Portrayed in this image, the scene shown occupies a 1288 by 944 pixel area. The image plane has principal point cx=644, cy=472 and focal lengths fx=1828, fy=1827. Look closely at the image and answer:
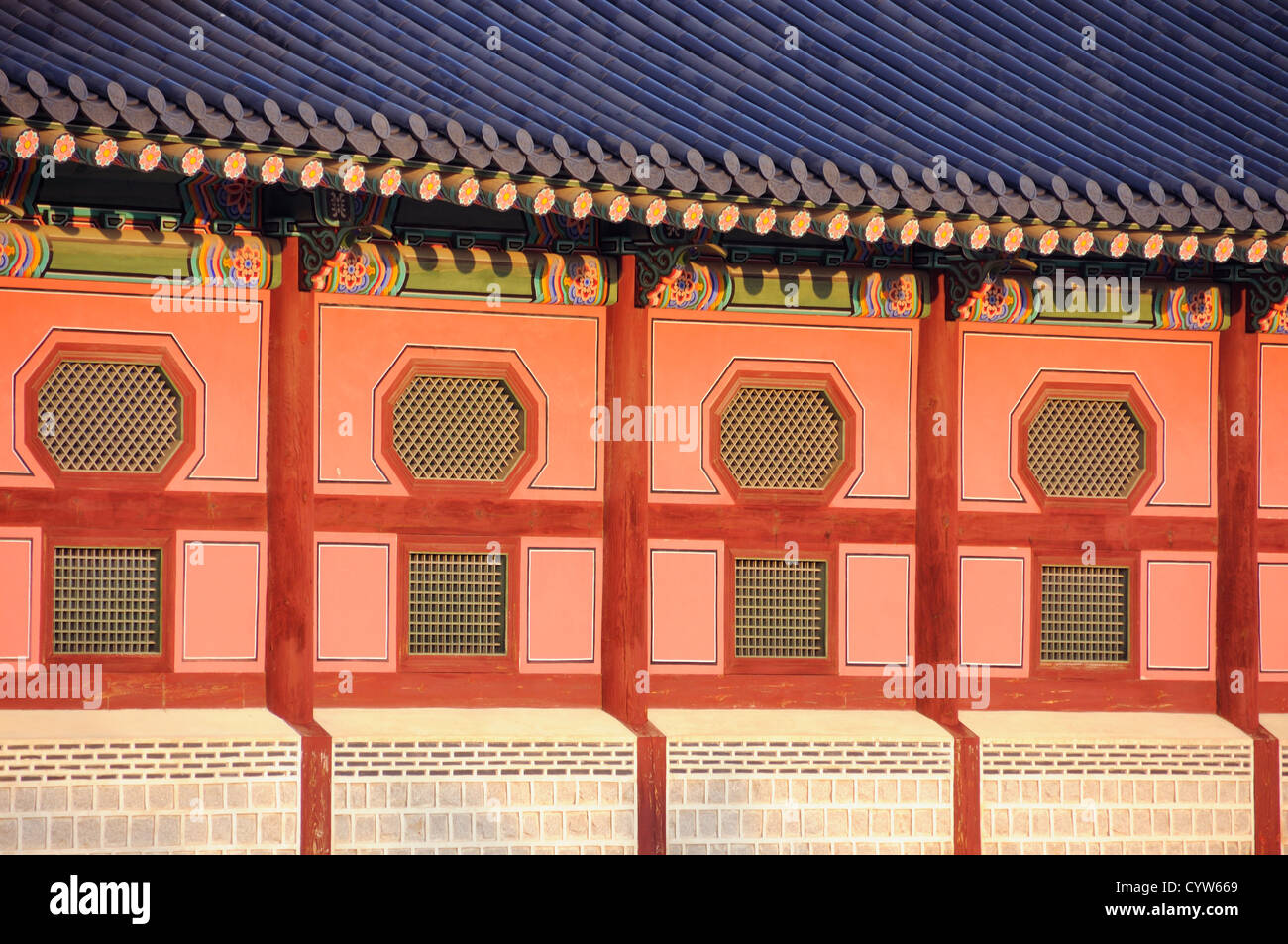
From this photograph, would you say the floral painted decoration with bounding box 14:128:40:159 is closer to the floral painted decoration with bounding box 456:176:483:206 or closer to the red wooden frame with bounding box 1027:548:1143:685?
the floral painted decoration with bounding box 456:176:483:206

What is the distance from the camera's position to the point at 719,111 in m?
10.8

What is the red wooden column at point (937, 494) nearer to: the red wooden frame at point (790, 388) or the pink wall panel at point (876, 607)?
the pink wall panel at point (876, 607)

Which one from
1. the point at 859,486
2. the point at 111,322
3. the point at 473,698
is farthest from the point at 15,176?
the point at 859,486

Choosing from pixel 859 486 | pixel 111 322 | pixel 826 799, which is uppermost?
pixel 111 322

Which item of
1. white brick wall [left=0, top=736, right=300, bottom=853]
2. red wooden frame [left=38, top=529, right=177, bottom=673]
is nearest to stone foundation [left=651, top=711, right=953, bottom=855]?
white brick wall [left=0, top=736, right=300, bottom=853]

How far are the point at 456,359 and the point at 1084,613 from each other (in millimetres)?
4516

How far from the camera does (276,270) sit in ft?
→ 34.7

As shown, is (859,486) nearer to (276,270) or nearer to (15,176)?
(276,270)

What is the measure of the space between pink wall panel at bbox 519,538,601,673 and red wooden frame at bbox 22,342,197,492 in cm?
215

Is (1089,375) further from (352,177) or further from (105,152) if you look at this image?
(105,152)

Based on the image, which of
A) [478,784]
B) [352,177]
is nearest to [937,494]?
[478,784]

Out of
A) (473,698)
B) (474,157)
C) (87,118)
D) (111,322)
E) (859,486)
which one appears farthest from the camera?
(859,486)

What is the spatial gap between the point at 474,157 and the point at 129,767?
376 cm

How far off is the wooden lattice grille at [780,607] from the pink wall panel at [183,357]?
A: 3107mm
